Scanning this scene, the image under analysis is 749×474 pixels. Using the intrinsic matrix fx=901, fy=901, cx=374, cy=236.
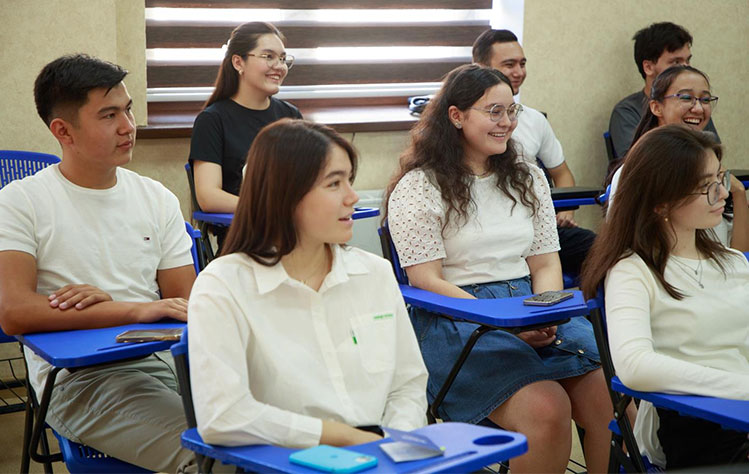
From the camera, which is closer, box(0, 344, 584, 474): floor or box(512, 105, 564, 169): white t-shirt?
box(0, 344, 584, 474): floor

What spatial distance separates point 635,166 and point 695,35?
357cm

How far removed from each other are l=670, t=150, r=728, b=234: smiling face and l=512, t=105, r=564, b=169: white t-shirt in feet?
7.17

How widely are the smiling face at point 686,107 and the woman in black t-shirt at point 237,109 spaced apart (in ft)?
5.03

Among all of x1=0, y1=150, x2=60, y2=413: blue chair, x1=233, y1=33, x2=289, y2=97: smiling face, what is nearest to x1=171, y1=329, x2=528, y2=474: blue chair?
x1=0, y1=150, x2=60, y2=413: blue chair

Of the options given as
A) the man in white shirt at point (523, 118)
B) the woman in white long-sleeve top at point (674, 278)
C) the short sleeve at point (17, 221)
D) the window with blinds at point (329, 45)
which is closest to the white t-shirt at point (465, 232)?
the woman in white long-sleeve top at point (674, 278)

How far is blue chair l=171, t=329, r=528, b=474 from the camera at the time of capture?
49.8 inches

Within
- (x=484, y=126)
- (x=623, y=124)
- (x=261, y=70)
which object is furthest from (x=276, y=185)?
(x=623, y=124)

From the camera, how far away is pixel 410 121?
446 cm

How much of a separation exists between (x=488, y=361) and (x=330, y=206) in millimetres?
825

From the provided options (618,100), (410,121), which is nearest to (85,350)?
(410,121)

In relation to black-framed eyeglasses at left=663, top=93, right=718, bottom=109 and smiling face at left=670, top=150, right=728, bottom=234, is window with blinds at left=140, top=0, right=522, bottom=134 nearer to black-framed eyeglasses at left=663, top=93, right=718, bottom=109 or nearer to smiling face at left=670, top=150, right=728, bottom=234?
black-framed eyeglasses at left=663, top=93, right=718, bottom=109

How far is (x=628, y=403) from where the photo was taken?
1.81 metres

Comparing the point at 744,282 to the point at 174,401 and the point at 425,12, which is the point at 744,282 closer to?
the point at 174,401

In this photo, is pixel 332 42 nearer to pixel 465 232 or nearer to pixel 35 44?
pixel 35 44
